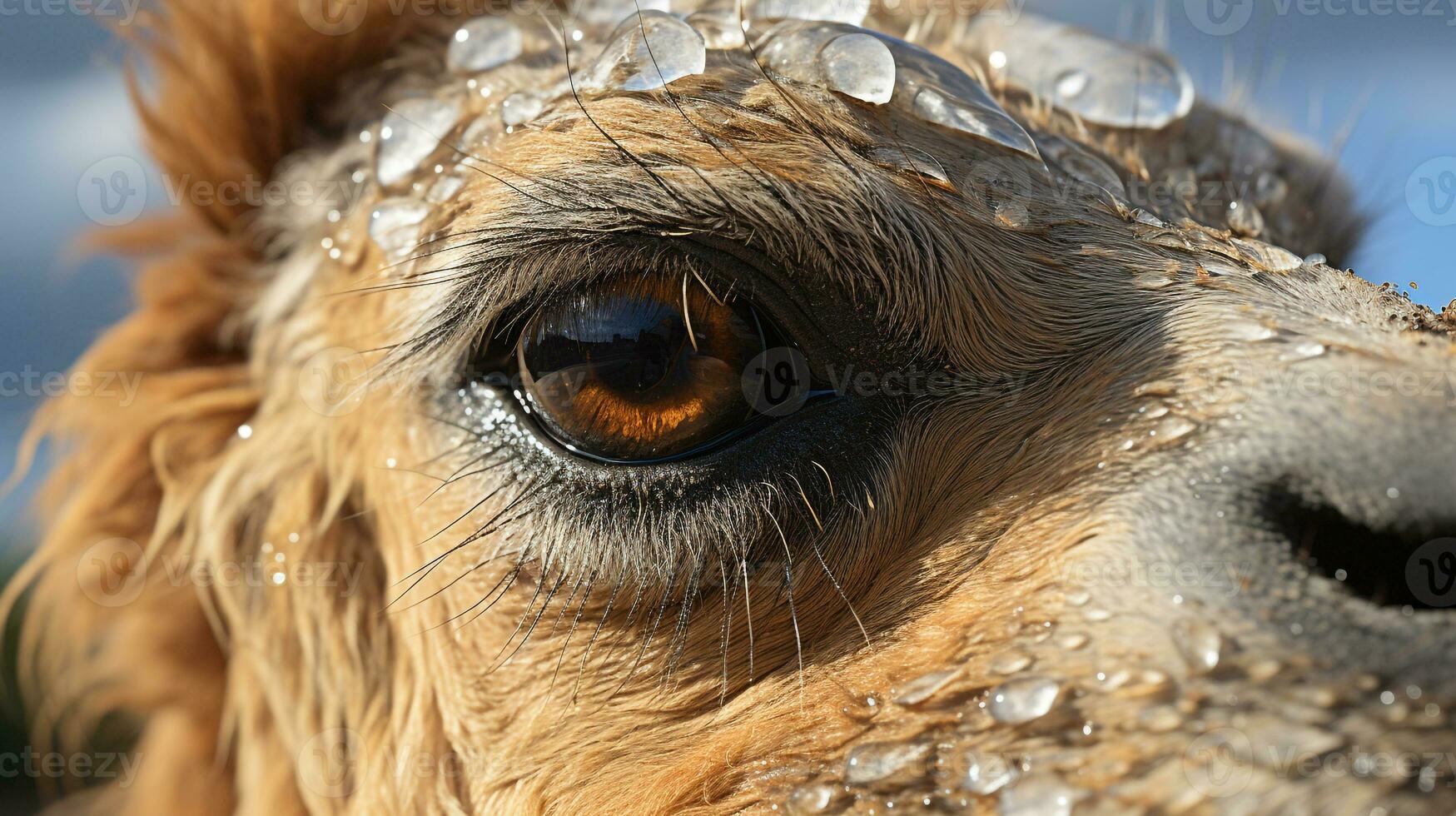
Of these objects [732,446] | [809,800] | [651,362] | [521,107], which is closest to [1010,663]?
[809,800]

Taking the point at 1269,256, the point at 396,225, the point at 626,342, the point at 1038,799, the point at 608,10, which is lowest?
the point at 1038,799

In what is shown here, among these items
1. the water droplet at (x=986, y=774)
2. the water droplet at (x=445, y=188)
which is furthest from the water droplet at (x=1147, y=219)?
the water droplet at (x=445, y=188)

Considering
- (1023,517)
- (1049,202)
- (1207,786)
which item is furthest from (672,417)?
(1207,786)

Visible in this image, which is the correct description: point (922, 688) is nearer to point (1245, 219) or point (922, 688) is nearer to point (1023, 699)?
point (1023, 699)

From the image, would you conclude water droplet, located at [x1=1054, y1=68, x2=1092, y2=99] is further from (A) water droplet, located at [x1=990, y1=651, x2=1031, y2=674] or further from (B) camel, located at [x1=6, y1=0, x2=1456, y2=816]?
(A) water droplet, located at [x1=990, y1=651, x2=1031, y2=674]

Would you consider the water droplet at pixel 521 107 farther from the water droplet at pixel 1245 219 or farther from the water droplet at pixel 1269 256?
the water droplet at pixel 1245 219

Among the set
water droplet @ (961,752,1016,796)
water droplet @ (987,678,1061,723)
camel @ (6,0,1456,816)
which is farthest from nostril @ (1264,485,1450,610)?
water droplet @ (961,752,1016,796)
